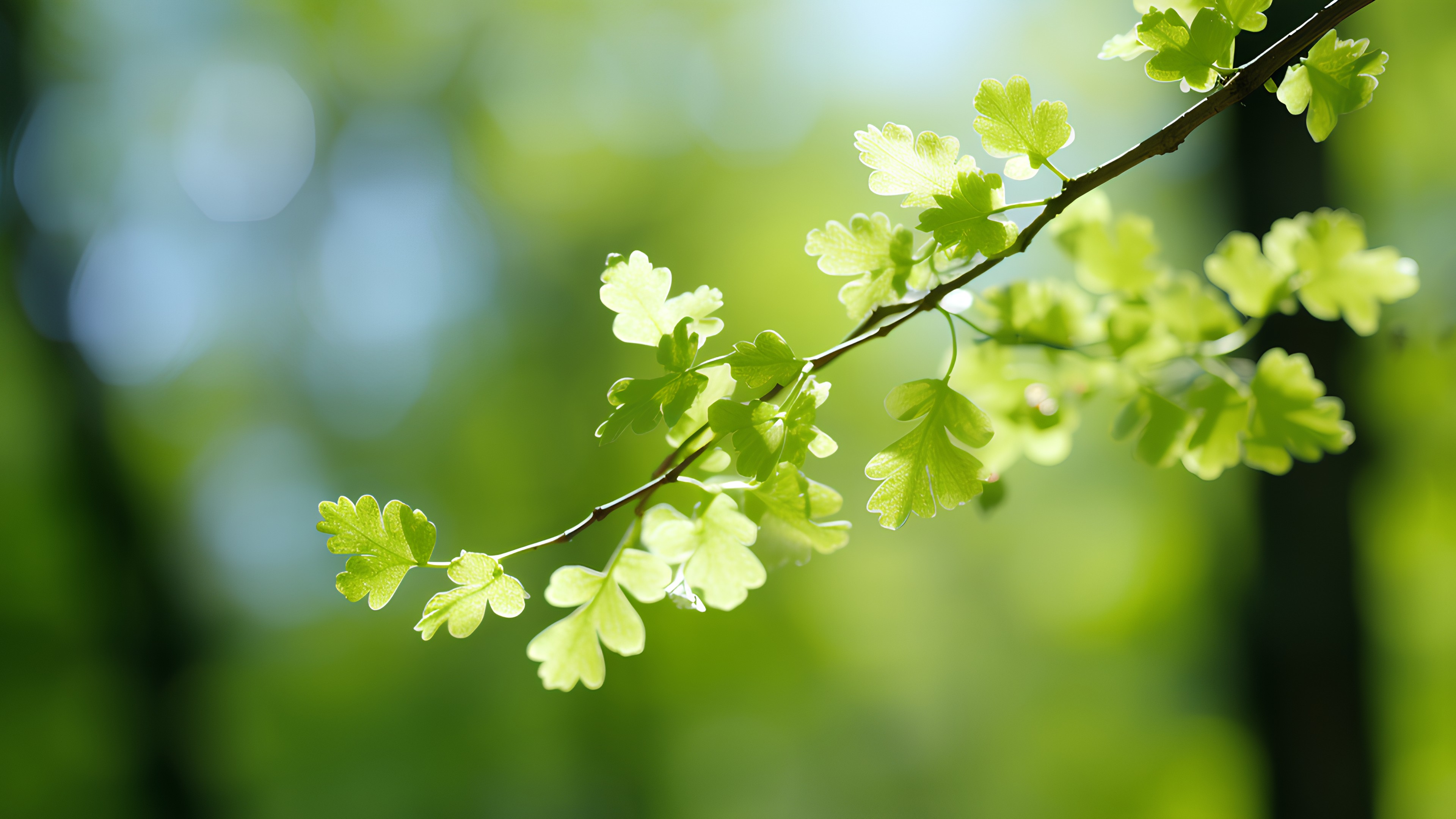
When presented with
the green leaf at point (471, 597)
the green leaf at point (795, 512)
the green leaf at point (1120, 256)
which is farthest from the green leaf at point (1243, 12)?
the green leaf at point (471, 597)

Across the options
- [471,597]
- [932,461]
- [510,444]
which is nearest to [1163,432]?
[932,461]

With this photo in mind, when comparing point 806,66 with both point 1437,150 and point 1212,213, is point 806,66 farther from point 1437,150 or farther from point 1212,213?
point 1437,150

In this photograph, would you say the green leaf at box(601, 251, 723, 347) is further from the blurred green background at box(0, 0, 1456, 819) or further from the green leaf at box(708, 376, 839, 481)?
the blurred green background at box(0, 0, 1456, 819)

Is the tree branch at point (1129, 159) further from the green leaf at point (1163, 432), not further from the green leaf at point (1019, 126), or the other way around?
the green leaf at point (1163, 432)

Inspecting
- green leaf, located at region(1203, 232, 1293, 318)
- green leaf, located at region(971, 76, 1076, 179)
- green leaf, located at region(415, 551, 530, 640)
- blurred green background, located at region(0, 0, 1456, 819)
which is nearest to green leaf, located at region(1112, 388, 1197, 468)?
green leaf, located at region(1203, 232, 1293, 318)

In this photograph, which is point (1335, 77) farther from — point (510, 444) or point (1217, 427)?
point (510, 444)

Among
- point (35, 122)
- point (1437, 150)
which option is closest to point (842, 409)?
point (1437, 150)
